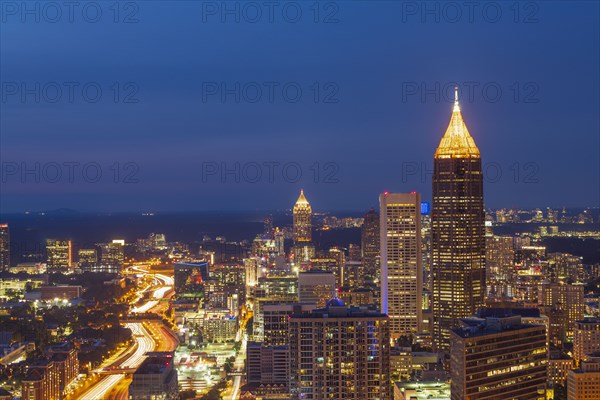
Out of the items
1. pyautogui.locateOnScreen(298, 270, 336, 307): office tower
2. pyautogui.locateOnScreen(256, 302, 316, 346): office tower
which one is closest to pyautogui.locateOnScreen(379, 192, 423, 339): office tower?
pyautogui.locateOnScreen(298, 270, 336, 307): office tower

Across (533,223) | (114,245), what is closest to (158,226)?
(114,245)

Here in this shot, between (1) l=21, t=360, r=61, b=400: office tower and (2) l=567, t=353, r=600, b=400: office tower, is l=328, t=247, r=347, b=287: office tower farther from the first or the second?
(2) l=567, t=353, r=600, b=400: office tower

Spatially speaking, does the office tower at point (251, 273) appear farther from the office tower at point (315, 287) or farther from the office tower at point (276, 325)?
the office tower at point (276, 325)

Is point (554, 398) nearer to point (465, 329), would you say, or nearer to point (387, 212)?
point (465, 329)

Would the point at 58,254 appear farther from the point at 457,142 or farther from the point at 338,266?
the point at 457,142

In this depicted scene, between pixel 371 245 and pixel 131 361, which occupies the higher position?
pixel 371 245

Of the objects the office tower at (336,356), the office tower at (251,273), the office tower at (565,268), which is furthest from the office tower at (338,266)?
the office tower at (336,356)

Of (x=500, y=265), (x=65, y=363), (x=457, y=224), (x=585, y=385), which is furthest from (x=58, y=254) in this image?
(x=585, y=385)
